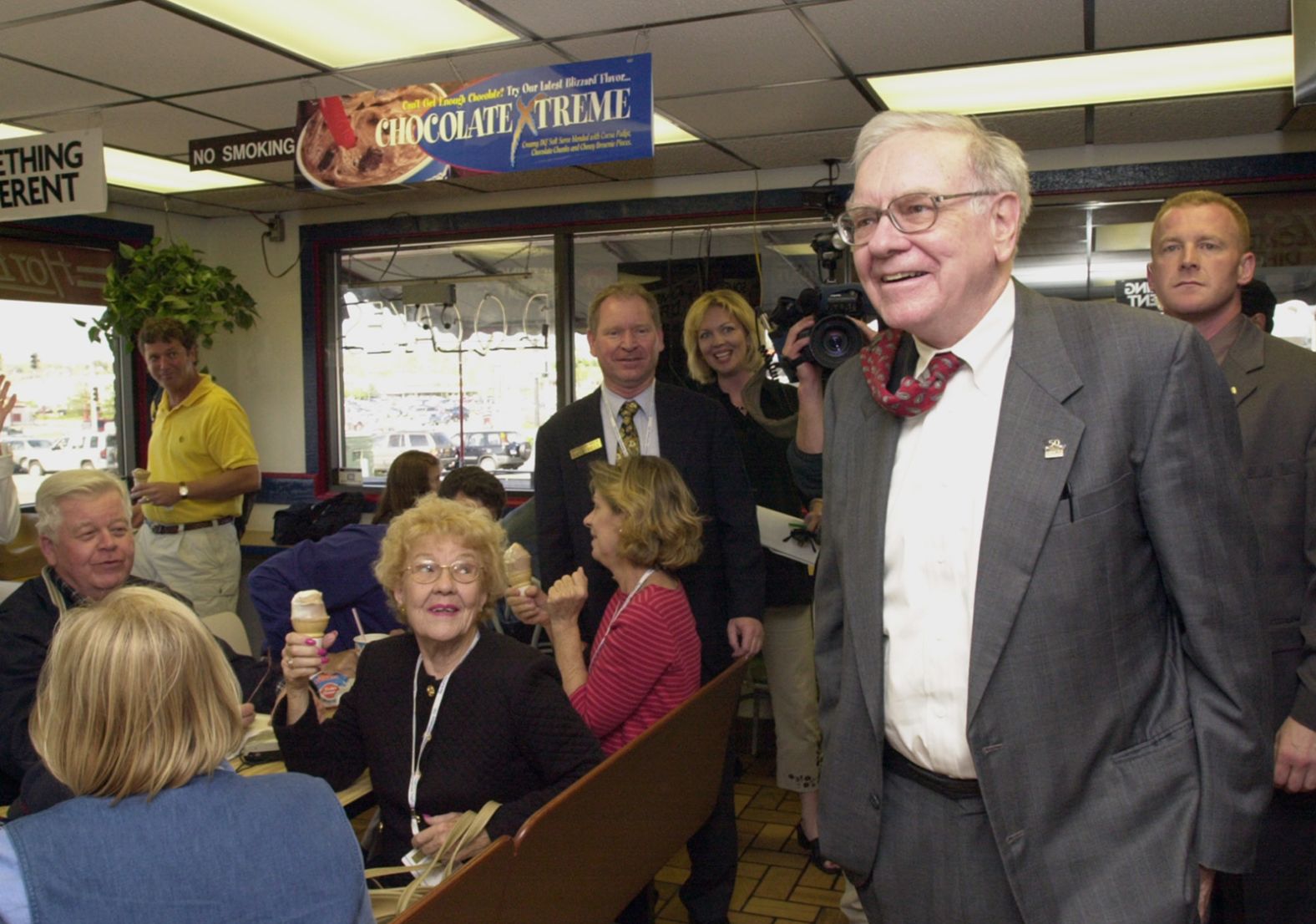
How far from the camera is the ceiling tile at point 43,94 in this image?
160 inches

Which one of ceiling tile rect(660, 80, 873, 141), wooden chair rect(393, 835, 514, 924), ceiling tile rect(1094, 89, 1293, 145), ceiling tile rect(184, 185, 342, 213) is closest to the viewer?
wooden chair rect(393, 835, 514, 924)

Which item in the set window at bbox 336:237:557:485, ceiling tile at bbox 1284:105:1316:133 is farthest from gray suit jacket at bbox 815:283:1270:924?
window at bbox 336:237:557:485

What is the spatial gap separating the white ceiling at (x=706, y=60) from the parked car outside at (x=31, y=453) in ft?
6.78

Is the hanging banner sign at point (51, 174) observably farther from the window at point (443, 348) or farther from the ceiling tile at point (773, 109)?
the window at point (443, 348)

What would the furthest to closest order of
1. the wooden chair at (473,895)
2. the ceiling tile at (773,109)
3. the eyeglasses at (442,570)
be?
the ceiling tile at (773,109)
the eyeglasses at (442,570)
the wooden chair at (473,895)

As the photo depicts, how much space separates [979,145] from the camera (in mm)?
1434

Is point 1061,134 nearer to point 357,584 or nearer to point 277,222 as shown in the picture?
point 357,584

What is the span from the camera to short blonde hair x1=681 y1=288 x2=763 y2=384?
146 inches

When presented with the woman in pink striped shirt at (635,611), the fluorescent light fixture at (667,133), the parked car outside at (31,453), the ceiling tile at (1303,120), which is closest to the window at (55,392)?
the parked car outside at (31,453)

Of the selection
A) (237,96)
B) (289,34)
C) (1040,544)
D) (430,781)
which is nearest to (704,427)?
(430,781)

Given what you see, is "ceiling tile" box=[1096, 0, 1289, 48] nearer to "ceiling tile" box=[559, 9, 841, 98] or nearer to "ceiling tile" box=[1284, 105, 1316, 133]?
"ceiling tile" box=[559, 9, 841, 98]

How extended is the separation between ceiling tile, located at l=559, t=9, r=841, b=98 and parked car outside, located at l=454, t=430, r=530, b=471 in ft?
9.40

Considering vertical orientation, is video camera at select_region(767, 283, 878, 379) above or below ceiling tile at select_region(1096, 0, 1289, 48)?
below

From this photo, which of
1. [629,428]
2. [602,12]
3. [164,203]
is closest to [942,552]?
[629,428]
